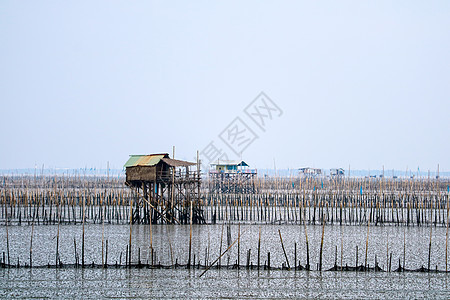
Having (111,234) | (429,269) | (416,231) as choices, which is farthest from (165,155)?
(429,269)

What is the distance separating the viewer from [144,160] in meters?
29.4

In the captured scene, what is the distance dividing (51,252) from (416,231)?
17946mm

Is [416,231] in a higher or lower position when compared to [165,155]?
lower

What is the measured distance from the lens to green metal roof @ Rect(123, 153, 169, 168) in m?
28.9

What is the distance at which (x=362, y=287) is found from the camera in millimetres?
15578

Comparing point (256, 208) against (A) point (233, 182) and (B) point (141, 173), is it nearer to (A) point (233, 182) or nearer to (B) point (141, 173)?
(A) point (233, 182)

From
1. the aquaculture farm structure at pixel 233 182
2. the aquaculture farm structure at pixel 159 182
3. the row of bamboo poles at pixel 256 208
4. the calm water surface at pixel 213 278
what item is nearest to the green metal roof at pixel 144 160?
the aquaculture farm structure at pixel 159 182

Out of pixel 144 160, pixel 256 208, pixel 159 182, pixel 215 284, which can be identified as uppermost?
pixel 144 160

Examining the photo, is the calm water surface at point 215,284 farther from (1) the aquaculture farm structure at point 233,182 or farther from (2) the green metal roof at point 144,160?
(1) the aquaculture farm structure at point 233,182

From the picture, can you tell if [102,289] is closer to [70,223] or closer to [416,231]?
[70,223]

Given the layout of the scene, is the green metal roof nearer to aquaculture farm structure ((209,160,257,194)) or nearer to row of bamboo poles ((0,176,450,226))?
row of bamboo poles ((0,176,450,226))

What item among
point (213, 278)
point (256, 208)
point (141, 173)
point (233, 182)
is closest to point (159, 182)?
point (141, 173)

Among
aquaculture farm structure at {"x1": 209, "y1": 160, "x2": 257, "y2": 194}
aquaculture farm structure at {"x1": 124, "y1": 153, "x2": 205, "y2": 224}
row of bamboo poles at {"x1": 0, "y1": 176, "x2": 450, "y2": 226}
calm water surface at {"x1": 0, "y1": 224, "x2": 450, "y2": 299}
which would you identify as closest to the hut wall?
aquaculture farm structure at {"x1": 124, "y1": 153, "x2": 205, "y2": 224}

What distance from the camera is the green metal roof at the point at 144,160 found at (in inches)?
1136
